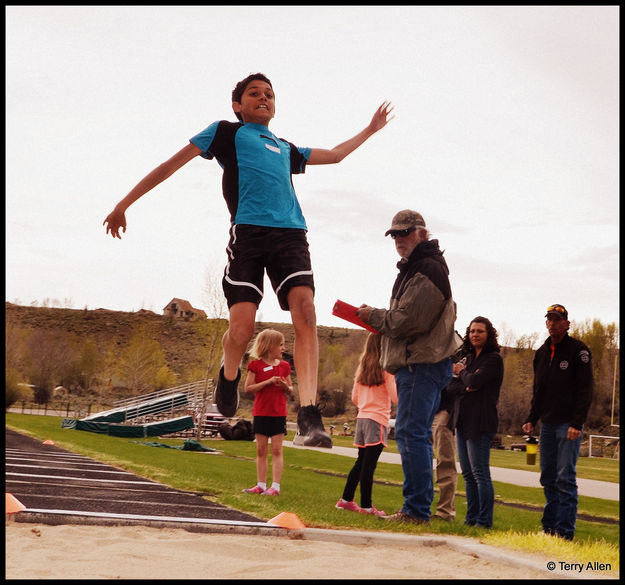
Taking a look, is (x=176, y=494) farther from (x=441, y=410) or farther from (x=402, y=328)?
(x=402, y=328)

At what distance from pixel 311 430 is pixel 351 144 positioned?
165cm

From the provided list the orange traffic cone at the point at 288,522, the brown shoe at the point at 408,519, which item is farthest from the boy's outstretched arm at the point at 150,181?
the brown shoe at the point at 408,519

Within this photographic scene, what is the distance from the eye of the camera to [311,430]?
11.1 ft

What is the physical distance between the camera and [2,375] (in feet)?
15.1

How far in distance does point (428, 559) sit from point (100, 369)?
59.9 m

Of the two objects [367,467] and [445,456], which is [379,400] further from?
[445,456]

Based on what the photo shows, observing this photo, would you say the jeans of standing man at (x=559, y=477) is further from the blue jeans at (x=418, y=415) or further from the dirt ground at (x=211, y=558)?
the dirt ground at (x=211, y=558)

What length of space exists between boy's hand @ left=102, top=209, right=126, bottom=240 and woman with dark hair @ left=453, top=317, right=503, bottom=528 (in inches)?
155

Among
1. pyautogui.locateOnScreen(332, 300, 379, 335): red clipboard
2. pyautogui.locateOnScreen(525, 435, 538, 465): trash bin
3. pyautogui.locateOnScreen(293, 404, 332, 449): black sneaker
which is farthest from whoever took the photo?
pyautogui.locateOnScreen(525, 435, 538, 465): trash bin

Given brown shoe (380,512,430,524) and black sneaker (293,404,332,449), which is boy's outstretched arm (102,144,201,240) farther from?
brown shoe (380,512,430,524)

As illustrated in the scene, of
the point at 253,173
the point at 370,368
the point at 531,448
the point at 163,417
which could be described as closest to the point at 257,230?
the point at 253,173

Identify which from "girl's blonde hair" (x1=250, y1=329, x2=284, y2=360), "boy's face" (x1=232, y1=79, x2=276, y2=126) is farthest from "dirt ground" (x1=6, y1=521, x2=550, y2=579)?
"boy's face" (x1=232, y1=79, x2=276, y2=126)

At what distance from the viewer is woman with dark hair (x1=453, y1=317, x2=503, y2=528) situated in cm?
638

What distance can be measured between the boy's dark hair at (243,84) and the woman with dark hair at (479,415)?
3795 mm
